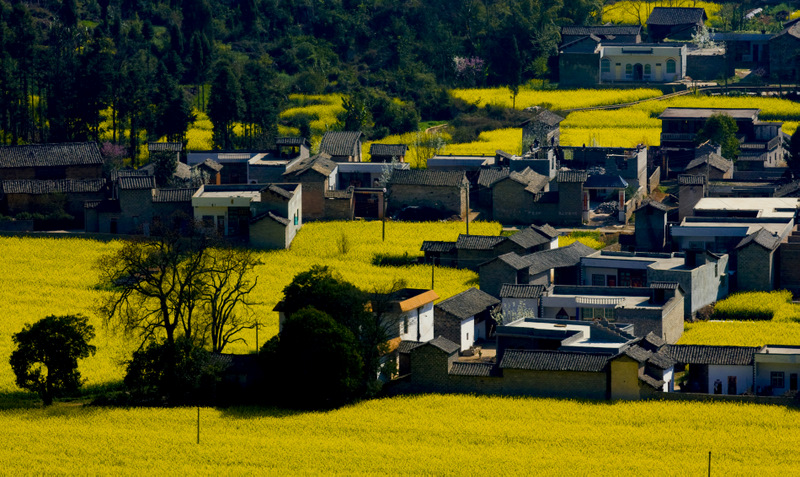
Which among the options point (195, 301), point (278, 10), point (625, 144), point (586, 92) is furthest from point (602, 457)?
point (278, 10)

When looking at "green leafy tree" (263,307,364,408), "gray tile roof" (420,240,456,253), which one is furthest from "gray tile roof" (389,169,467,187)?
"green leafy tree" (263,307,364,408)

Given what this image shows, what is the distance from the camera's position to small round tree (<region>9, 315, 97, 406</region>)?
58250mm

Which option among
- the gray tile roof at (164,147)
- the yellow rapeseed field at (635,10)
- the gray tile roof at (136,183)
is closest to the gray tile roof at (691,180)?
the gray tile roof at (136,183)

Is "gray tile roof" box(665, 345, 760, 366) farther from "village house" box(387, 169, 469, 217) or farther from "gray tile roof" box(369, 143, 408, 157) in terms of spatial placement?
"gray tile roof" box(369, 143, 408, 157)

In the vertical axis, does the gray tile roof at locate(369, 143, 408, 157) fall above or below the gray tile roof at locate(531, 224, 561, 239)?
above

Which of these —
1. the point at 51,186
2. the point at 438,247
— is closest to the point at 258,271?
the point at 438,247

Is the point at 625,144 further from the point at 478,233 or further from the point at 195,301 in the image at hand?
the point at 195,301

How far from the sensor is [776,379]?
58719mm

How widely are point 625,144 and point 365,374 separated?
151 ft

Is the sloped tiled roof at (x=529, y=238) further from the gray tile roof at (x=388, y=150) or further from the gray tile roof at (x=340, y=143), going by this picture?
the gray tile roof at (x=340, y=143)

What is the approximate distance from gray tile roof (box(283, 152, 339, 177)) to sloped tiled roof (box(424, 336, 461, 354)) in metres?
27.9

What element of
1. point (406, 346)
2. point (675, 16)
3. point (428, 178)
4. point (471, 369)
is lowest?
point (471, 369)

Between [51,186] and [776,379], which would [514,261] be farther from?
[51,186]

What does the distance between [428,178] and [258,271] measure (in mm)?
14299
